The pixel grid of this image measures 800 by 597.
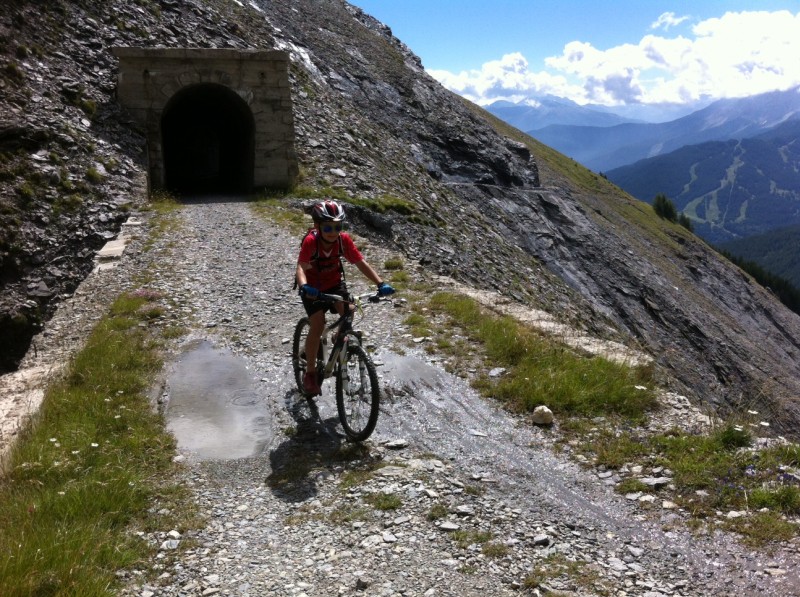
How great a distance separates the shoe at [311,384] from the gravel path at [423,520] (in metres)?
0.40

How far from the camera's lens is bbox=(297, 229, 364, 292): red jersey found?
7688mm

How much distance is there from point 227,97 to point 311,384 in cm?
2204

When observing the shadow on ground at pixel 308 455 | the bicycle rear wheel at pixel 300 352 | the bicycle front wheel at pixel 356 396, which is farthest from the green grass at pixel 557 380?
the bicycle rear wheel at pixel 300 352

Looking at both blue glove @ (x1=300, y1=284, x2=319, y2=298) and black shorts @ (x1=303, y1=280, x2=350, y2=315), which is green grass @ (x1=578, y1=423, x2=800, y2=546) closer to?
black shorts @ (x1=303, y1=280, x2=350, y2=315)

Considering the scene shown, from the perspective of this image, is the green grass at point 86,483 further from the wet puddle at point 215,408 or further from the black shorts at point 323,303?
the black shorts at point 323,303

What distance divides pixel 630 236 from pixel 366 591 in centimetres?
7305

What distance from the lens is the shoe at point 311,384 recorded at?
826 centimetres

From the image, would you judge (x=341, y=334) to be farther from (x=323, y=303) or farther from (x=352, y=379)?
(x=352, y=379)

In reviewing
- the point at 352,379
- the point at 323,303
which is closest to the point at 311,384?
the point at 352,379

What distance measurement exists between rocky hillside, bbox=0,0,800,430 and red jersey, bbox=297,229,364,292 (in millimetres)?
5445

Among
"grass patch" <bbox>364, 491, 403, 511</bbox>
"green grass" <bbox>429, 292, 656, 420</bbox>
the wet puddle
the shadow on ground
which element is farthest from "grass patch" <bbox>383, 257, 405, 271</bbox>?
"grass patch" <bbox>364, 491, 403, 511</bbox>

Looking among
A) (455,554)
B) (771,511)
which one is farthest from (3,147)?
(771,511)

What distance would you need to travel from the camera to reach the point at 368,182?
26516mm

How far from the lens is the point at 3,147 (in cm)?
1842
